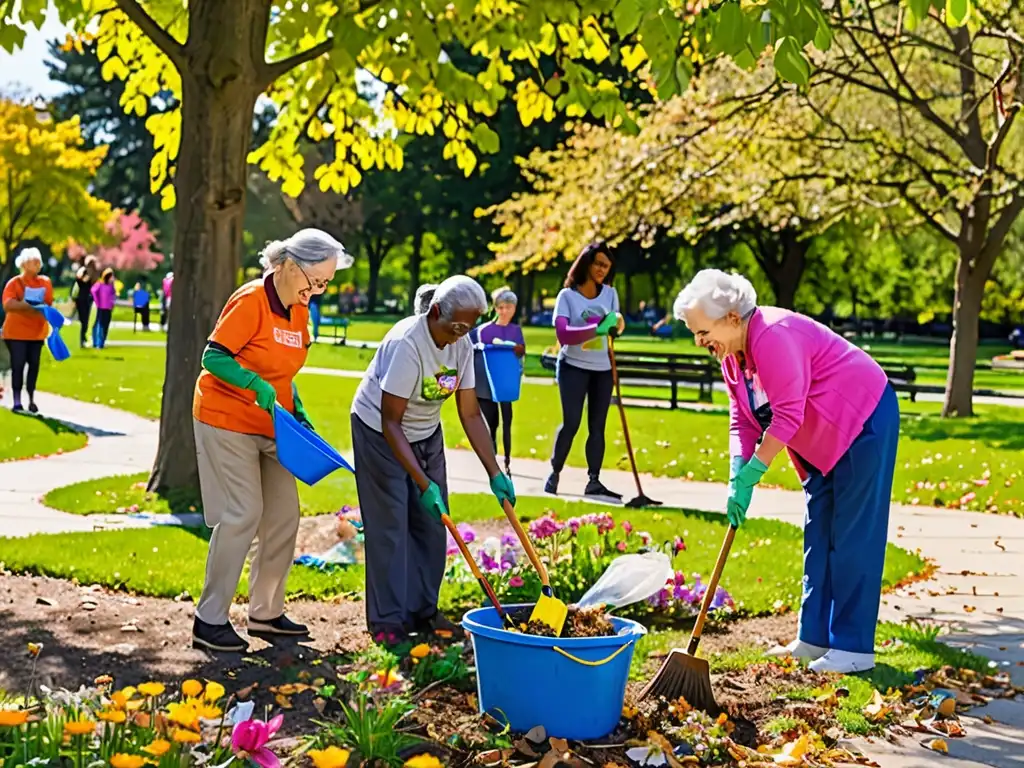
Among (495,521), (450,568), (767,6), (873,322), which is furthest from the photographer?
(873,322)

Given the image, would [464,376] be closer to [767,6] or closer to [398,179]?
[767,6]

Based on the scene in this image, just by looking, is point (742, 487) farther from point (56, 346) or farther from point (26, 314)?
point (26, 314)

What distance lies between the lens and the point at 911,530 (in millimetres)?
9539

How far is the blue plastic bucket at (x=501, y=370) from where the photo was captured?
36.4 feet

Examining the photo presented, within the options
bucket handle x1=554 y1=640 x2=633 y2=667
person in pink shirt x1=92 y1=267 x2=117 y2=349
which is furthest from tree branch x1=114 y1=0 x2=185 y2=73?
person in pink shirt x1=92 y1=267 x2=117 y2=349

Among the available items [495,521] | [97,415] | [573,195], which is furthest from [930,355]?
[495,521]

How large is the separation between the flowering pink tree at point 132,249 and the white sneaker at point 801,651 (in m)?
65.1

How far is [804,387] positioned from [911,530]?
4.86m

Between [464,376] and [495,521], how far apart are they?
11.6ft

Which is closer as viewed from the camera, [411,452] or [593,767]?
[593,767]

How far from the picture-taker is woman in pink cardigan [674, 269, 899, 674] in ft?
16.9

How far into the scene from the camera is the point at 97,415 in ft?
51.6

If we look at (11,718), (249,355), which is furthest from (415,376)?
(11,718)

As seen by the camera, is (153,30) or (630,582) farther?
(153,30)
